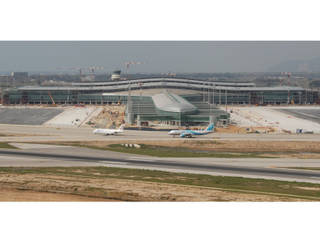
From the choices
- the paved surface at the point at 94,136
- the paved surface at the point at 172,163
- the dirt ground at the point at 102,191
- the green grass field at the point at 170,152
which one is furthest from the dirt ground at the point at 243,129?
the dirt ground at the point at 102,191

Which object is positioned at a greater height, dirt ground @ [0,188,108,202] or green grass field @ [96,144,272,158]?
green grass field @ [96,144,272,158]

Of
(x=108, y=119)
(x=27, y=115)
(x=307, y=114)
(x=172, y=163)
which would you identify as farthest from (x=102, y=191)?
(x=307, y=114)

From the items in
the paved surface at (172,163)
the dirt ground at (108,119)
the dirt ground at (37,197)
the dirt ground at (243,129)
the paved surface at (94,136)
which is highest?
the dirt ground at (108,119)

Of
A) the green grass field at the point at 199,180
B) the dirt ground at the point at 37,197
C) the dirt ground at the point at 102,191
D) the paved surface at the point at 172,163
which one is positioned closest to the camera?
the dirt ground at the point at 37,197

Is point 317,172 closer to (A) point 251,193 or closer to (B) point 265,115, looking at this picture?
(A) point 251,193

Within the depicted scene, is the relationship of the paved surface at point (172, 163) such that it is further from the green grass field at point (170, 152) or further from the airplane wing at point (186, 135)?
the airplane wing at point (186, 135)

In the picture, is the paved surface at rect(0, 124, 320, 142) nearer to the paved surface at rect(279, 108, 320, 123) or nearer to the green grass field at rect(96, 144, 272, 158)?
the green grass field at rect(96, 144, 272, 158)

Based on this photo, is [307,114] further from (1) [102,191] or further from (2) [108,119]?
(1) [102,191]

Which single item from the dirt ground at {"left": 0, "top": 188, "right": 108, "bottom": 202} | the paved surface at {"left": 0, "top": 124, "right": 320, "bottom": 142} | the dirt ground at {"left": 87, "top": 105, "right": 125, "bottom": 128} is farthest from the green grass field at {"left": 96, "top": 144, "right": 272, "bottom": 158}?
the dirt ground at {"left": 87, "top": 105, "right": 125, "bottom": 128}
